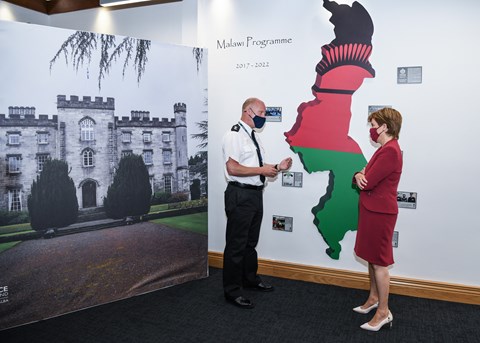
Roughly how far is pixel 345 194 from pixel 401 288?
2.97ft

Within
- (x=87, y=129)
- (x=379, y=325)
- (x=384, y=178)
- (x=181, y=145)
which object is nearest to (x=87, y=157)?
(x=87, y=129)

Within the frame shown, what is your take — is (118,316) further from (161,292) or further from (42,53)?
(42,53)

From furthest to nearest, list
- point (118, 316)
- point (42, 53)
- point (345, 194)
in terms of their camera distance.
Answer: point (345, 194) → point (118, 316) → point (42, 53)

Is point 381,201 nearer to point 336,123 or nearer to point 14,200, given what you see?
point 336,123

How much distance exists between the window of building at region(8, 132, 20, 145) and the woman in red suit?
233cm

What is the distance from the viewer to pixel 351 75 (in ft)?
12.5

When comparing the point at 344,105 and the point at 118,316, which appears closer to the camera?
the point at 118,316

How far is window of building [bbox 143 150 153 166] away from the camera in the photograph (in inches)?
145

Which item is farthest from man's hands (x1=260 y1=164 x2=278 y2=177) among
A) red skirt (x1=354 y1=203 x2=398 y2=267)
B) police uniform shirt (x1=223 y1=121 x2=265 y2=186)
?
red skirt (x1=354 y1=203 x2=398 y2=267)

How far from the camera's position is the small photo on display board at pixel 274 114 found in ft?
13.5

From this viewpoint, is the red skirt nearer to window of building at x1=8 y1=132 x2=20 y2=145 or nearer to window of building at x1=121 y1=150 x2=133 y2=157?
window of building at x1=121 y1=150 x2=133 y2=157

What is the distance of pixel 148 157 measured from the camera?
12.1 ft

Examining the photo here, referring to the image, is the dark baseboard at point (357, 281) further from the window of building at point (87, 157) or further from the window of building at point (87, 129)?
the window of building at point (87, 129)

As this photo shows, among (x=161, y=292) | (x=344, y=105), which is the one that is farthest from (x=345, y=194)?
(x=161, y=292)
